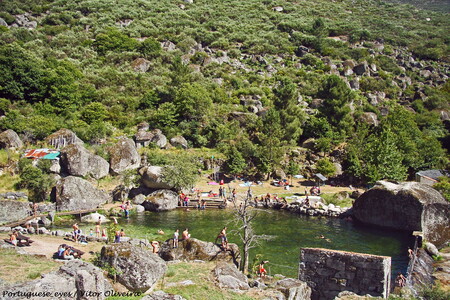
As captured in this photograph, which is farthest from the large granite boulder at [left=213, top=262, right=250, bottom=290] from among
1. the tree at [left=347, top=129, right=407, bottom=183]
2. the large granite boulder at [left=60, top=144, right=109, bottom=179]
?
the tree at [left=347, top=129, right=407, bottom=183]

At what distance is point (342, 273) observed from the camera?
48.9 ft

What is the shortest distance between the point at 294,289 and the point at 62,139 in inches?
1412

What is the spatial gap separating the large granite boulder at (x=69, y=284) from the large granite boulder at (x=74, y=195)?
21.1 meters

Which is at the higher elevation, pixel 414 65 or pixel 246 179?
pixel 414 65

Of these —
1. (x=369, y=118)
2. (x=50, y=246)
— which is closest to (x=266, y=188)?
(x=50, y=246)

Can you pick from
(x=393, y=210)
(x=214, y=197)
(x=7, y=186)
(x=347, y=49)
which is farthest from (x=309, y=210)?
(x=347, y=49)

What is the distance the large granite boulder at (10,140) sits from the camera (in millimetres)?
37406

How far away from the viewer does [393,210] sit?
97.1 ft

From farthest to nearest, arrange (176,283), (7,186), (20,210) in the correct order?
1. (7,186)
2. (20,210)
3. (176,283)

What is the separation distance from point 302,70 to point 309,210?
5628 centimetres

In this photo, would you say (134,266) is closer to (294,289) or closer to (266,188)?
(294,289)

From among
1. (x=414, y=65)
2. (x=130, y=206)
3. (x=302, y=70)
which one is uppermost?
(x=414, y=65)

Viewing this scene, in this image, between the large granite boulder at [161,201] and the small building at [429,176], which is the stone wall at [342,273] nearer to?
the large granite boulder at [161,201]

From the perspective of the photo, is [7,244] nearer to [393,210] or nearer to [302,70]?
[393,210]
